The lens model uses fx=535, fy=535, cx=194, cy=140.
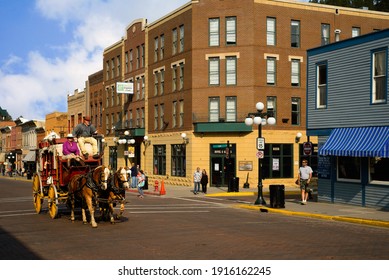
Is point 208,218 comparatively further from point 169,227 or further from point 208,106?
point 208,106

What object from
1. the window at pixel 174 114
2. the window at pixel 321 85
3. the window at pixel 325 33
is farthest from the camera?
the window at pixel 174 114

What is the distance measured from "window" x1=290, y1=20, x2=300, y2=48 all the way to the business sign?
1789 centimetres

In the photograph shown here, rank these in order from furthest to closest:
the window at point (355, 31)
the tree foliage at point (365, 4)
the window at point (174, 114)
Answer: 1. the tree foliage at point (365, 4)
2. the window at point (174, 114)
3. the window at point (355, 31)

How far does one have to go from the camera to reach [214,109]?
4347 cm

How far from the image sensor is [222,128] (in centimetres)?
4203

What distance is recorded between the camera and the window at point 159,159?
1930 inches

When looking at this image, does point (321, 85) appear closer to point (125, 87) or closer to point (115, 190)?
point (115, 190)

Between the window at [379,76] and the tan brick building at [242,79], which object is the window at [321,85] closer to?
the window at [379,76]

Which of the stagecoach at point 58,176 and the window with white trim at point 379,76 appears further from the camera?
the window with white trim at point 379,76

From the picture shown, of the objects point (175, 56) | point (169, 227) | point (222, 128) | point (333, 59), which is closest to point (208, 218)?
point (169, 227)

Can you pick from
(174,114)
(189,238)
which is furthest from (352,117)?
(174,114)

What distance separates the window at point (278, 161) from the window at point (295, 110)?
2.15m

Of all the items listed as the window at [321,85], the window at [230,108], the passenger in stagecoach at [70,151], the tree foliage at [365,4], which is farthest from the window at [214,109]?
the tree foliage at [365,4]

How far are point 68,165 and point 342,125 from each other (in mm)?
12445
